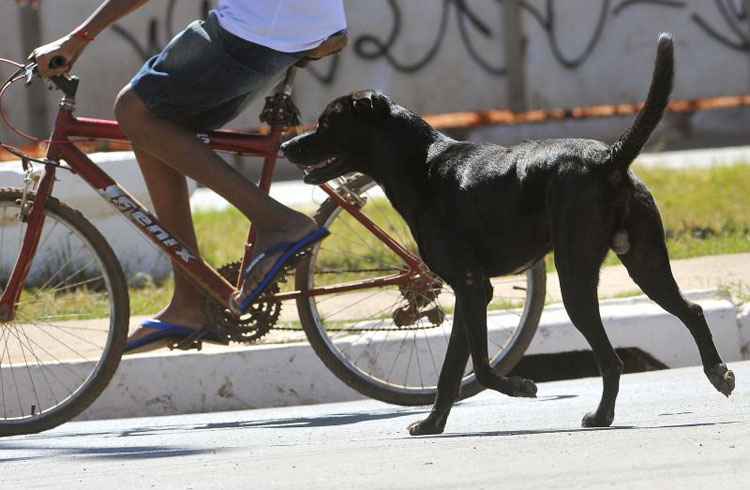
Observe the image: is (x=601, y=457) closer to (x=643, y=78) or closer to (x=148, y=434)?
(x=148, y=434)

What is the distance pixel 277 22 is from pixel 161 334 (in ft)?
3.69

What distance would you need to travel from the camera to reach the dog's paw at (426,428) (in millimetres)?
4941

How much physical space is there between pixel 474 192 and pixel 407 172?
0.26m

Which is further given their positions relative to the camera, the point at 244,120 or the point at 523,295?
the point at 244,120

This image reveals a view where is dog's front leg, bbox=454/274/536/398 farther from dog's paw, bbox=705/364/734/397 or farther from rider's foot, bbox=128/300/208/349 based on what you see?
rider's foot, bbox=128/300/208/349

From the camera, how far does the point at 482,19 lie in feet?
53.6

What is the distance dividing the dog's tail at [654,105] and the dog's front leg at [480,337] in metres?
0.58

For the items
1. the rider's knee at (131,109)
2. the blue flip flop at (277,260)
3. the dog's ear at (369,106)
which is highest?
the rider's knee at (131,109)

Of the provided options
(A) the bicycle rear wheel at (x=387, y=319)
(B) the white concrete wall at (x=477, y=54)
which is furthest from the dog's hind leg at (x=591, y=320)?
(B) the white concrete wall at (x=477, y=54)

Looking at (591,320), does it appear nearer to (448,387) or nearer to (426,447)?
(448,387)

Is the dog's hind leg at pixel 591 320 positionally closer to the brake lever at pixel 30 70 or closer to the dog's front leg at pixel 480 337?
the dog's front leg at pixel 480 337

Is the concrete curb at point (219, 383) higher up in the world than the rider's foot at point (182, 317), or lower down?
lower down

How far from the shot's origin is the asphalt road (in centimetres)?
400

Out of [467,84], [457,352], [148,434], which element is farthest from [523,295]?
[467,84]
